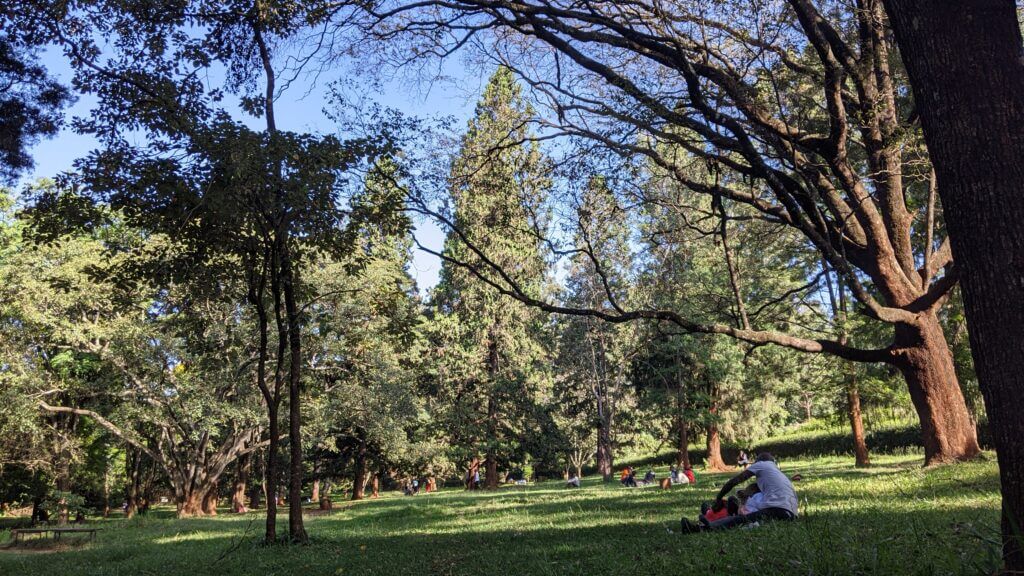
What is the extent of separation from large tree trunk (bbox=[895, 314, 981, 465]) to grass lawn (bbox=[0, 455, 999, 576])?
0.71 meters

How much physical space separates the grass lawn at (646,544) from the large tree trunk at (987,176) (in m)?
0.77

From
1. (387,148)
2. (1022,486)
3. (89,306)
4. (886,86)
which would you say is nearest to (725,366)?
(886,86)

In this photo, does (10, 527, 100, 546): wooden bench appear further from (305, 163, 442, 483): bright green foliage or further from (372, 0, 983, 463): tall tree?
(372, 0, 983, 463): tall tree

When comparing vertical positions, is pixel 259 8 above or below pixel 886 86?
above

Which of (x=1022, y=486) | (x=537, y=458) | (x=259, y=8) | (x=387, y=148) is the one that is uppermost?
(x=259, y=8)

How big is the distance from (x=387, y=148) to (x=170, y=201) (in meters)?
3.38

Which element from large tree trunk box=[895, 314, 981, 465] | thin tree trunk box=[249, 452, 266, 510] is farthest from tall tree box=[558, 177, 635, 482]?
thin tree trunk box=[249, 452, 266, 510]

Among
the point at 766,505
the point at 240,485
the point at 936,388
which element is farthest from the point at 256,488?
the point at 766,505

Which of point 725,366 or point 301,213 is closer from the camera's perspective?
point 301,213

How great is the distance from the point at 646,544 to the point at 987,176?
520cm

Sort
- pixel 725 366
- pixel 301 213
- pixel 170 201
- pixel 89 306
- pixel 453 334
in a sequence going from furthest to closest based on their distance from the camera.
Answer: pixel 453 334 < pixel 725 366 < pixel 89 306 < pixel 301 213 < pixel 170 201

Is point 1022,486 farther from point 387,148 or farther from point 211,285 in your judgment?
point 211,285

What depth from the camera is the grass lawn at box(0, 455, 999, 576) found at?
15.1 feet

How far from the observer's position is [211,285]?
11.8 m
